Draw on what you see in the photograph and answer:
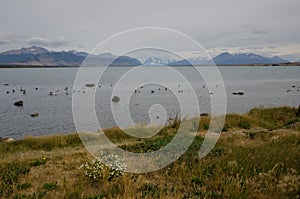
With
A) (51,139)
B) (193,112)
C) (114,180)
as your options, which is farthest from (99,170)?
(193,112)

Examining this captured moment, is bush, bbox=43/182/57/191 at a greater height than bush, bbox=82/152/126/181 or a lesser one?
lesser

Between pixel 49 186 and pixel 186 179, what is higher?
pixel 186 179

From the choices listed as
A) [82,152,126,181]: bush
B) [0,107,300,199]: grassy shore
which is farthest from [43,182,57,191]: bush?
[82,152,126,181]: bush

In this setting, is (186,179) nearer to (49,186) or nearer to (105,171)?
(105,171)

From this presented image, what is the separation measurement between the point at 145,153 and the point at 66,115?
33.5 meters

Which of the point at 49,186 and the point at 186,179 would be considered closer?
the point at 49,186

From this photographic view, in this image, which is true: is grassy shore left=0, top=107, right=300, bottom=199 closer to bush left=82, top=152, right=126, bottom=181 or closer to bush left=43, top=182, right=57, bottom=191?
bush left=43, top=182, right=57, bottom=191

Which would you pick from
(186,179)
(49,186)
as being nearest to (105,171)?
(49,186)

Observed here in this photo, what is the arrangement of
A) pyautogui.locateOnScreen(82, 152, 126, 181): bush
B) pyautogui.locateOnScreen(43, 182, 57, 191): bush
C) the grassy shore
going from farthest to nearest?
pyautogui.locateOnScreen(82, 152, 126, 181): bush → pyautogui.locateOnScreen(43, 182, 57, 191): bush → the grassy shore

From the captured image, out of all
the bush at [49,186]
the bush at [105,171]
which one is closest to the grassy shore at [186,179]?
the bush at [49,186]

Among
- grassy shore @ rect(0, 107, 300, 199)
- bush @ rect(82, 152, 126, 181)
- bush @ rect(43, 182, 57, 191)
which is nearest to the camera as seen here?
grassy shore @ rect(0, 107, 300, 199)

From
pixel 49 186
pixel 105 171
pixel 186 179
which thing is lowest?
pixel 49 186

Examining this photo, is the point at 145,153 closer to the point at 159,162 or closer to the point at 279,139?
the point at 159,162

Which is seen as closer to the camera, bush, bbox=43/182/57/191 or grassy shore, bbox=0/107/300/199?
grassy shore, bbox=0/107/300/199
